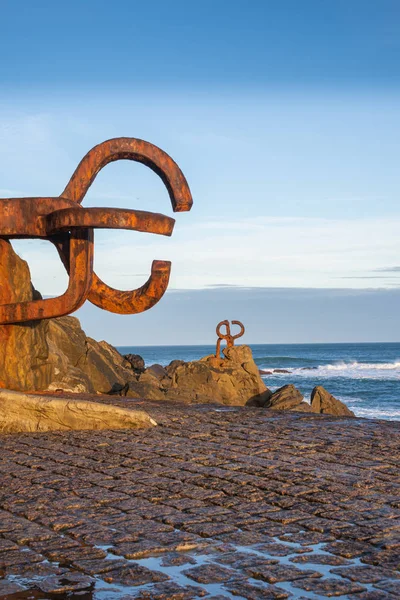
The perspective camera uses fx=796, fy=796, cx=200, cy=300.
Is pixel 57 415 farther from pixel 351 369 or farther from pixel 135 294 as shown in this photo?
pixel 351 369

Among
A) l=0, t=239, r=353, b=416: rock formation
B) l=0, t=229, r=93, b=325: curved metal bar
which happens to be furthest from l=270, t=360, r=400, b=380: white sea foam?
l=0, t=229, r=93, b=325: curved metal bar

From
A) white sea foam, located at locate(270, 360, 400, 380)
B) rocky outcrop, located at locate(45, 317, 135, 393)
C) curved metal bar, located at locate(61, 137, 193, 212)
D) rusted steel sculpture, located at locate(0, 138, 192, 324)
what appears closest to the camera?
rusted steel sculpture, located at locate(0, 138, 192, 324)

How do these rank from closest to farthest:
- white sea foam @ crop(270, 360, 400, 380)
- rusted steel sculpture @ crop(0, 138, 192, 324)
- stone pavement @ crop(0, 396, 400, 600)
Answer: stone pavement @ crop(0, 396, 400, 600) < rusted steel sculpture @ crop(0, 138, 192, 324) < white sea foam @ crop(270, 360, 400, 380)

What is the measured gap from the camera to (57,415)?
7340 millimetres

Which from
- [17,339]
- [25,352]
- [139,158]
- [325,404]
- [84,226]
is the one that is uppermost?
[139,158]

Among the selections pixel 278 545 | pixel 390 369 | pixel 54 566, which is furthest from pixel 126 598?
pixel 390 369

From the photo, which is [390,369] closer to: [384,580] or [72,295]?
[72,295]

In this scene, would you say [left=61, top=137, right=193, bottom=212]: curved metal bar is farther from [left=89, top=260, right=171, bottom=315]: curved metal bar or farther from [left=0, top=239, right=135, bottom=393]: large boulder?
[left=0, top=239, right=135, bottom=393]: large boulder

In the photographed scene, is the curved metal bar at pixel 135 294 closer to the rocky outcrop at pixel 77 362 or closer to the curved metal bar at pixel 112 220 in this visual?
the curved metal bar at pixel 112 220

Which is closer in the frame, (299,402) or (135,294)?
(135,294)

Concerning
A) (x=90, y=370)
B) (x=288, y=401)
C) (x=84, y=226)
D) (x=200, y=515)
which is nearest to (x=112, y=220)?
(x=84, y=226)

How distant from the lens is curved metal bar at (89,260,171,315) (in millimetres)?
9031

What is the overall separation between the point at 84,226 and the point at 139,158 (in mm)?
1632

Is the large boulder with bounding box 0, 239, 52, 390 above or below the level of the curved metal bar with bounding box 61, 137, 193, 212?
below
